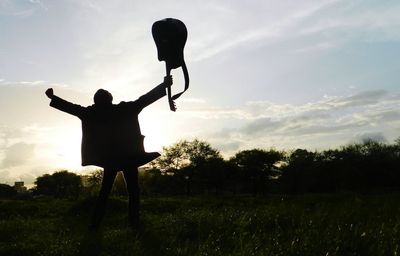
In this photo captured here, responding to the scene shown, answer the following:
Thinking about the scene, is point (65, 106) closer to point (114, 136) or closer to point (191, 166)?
point (114, 136)

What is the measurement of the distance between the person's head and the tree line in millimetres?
84863

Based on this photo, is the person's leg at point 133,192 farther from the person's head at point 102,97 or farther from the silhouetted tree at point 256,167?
the silhouetted tree at point 256,167

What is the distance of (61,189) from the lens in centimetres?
12112

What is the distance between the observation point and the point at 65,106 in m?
8.98

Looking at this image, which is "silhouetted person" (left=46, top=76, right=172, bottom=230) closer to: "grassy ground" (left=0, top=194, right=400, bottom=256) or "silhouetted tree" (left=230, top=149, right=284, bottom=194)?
"grassy ground" (left=0, top=194, right=400, bottom=256)

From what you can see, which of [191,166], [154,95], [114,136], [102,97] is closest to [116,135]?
[114,136]

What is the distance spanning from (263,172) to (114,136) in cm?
10147

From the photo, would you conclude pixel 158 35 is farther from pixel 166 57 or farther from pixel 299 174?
pixel 299 174

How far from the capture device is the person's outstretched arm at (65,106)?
8930 mm

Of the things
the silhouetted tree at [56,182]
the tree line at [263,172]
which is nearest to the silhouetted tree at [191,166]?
the tree line at [263,172]

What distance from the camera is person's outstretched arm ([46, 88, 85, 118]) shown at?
893 centimetres

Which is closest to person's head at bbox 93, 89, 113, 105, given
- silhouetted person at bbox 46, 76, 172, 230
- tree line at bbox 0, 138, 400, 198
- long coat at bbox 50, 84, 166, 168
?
silhouetted person at bbox 46, 76, 172, 230

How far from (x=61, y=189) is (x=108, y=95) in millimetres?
118396

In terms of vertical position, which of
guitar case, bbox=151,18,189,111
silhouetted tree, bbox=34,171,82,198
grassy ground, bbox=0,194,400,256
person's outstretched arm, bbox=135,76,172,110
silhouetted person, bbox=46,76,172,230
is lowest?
grassy ground, bbox=0,194,400,256
